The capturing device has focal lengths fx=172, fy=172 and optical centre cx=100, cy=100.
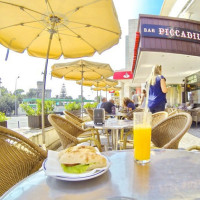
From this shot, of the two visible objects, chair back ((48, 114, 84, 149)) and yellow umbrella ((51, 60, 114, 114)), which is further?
yellow umbrella ((51, 60, 114, 114))

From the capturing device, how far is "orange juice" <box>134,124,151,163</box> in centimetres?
85

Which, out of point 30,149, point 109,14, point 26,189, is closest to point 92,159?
point 26,189

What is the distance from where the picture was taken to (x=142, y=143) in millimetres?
867

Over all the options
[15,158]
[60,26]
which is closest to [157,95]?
[60,26]

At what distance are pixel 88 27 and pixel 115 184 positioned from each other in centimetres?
301

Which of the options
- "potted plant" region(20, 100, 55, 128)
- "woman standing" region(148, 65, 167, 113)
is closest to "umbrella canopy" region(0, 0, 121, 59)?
"woman standing" region(148, 65, 167, 113)

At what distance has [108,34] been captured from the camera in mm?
3252

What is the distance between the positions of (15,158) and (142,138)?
2.73 feet

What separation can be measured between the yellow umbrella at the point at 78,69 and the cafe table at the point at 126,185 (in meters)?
4.80

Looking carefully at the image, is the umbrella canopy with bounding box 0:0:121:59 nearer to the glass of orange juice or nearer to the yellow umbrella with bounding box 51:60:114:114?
the yellow umbrella with bounding box 51:60:114:114

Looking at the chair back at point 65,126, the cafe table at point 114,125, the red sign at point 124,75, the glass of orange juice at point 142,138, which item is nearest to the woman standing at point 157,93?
the cafe table at point 114,125

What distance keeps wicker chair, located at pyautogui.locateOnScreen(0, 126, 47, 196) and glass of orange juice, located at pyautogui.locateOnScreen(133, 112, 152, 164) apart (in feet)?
2.25

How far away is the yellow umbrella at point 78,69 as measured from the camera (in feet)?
17.5

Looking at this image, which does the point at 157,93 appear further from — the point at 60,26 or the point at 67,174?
the point at 67,174
